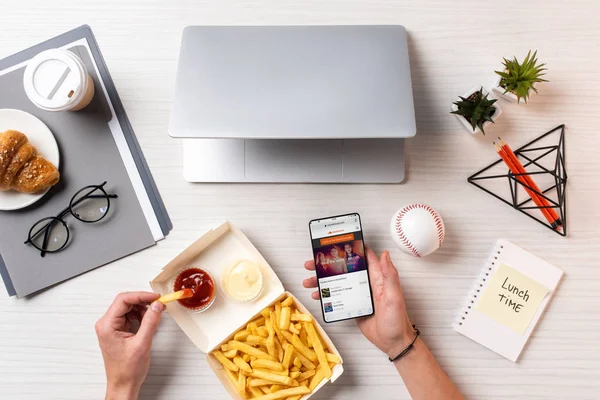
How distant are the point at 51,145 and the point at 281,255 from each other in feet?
1.64

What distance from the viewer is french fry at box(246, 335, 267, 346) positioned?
77cm

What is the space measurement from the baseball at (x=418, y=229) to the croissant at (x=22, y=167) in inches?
26.0

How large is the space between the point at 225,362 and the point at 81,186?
446 mm

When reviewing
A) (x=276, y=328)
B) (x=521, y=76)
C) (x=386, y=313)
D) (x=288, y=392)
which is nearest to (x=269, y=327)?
(x=276, y=328)

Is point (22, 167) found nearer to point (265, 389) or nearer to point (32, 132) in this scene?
point (32, 132)

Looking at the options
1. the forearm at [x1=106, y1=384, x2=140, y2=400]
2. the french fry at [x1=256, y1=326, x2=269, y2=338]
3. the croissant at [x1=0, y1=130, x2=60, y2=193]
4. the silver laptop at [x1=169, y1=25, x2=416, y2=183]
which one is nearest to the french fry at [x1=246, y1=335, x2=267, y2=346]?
the french fry at [x1=256, y1=326, x2=269, y2=338]

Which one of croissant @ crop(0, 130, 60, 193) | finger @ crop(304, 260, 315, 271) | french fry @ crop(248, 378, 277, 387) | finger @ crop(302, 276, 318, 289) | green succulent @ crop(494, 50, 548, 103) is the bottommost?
french fry @ crop(248, 378, 277, 387)

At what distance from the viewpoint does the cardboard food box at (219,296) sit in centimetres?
79

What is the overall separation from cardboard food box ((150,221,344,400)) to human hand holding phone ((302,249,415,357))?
0.28 ft

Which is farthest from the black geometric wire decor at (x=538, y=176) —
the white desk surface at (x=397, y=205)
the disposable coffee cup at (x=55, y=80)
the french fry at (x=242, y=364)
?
the disposable coffee cup at (x=55, y=80)

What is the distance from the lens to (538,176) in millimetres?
830

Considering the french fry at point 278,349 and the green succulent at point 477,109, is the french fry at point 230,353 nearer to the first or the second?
the french fry at point 278,349

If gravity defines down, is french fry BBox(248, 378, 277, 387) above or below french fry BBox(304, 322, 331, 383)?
below

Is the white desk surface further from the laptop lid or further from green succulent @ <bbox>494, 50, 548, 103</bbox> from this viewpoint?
the laptop lid
